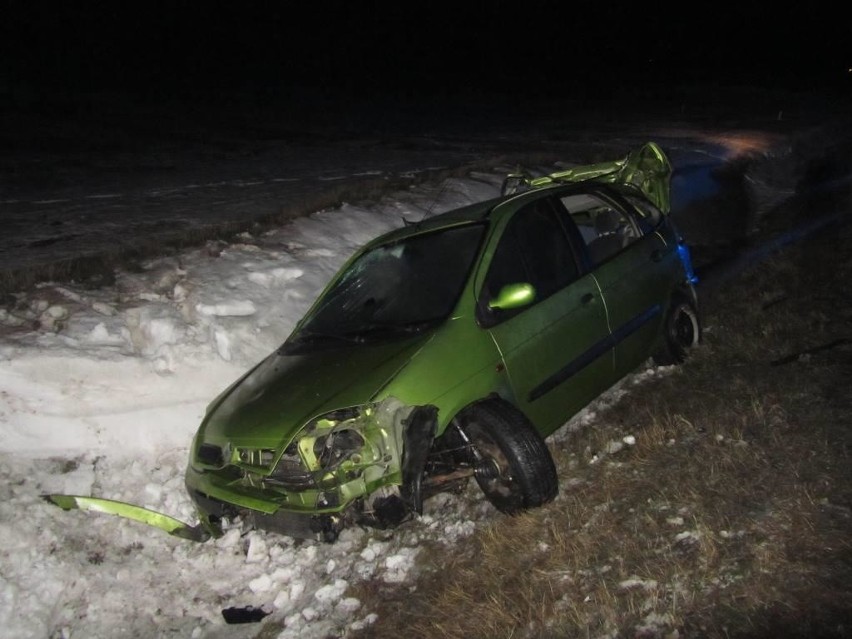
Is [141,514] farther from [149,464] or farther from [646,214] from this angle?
[646,214]

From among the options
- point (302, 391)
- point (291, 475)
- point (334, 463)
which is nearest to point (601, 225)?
point (302, 391)

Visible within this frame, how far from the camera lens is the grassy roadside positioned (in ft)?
10.3

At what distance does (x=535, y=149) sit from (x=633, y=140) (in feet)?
10.7

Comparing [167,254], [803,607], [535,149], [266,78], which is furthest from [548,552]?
[266,78]

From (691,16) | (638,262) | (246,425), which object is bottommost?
(246,425)

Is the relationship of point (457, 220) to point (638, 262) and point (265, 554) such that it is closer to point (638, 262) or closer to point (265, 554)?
point (638, 262)

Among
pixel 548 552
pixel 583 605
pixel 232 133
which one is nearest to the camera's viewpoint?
pixel 583 605

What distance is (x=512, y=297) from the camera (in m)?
4.19

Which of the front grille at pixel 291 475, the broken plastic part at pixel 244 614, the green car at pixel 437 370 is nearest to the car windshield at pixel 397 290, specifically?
the green car at pixel 437 370

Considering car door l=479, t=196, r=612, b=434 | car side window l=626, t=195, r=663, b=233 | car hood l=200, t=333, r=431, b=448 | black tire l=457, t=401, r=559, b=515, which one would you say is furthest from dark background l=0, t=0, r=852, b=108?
black tire l=457, t=401, r=559, b=515

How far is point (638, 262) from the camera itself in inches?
209

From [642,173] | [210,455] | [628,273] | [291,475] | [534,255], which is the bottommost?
[210,455]

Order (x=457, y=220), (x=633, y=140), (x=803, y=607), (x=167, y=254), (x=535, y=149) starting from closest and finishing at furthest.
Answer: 1. (x=803, y=607)
2. (x=457, y=220)
3. (x=167, y=254)
4. (x=535, y=149)
5. (x=633, y=140)

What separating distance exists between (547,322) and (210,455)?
2100 mm
